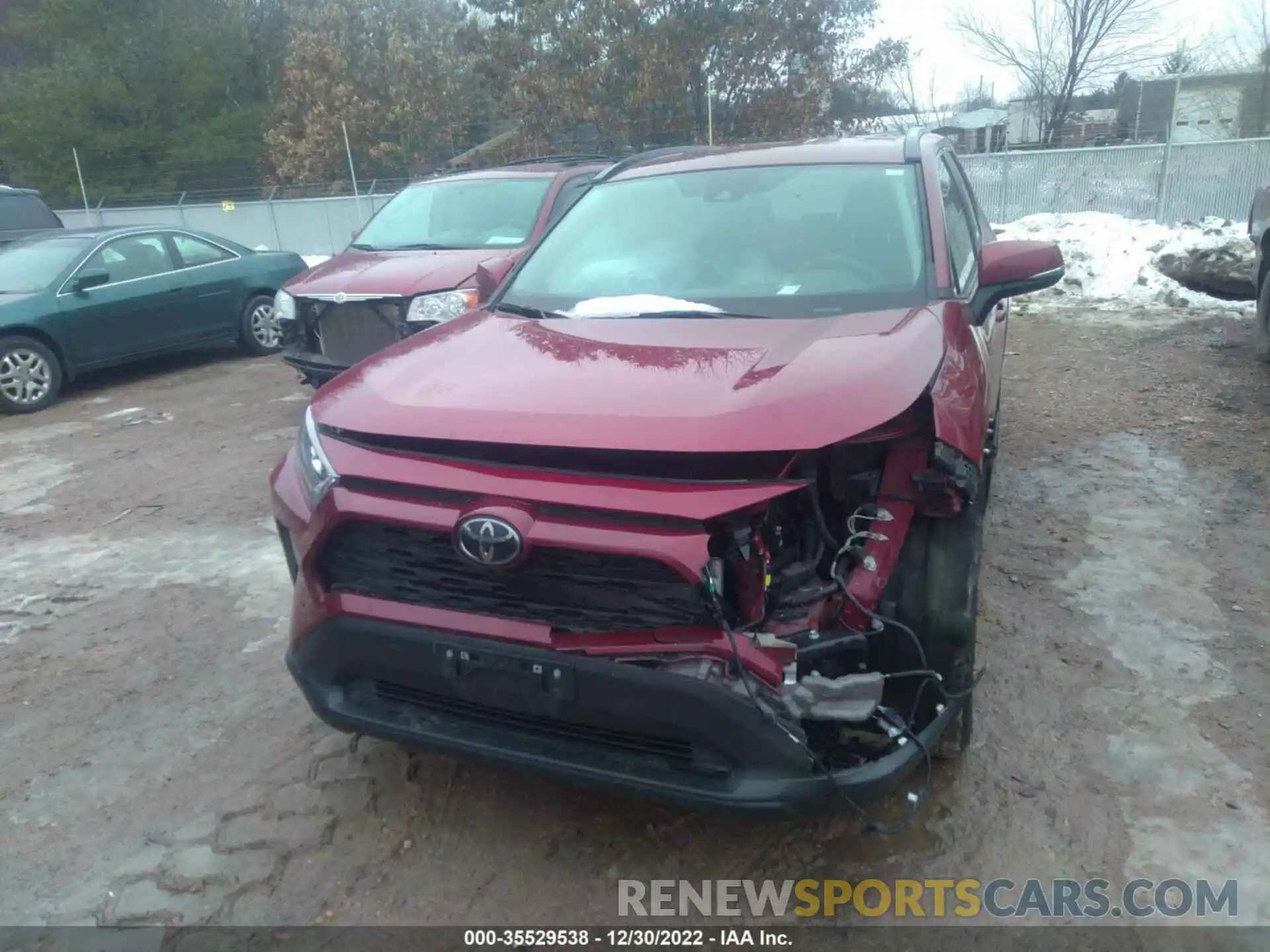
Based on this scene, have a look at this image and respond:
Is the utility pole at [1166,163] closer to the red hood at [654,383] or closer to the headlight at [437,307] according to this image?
the headlight at [437,307]

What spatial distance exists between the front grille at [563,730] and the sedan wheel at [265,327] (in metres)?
7.91

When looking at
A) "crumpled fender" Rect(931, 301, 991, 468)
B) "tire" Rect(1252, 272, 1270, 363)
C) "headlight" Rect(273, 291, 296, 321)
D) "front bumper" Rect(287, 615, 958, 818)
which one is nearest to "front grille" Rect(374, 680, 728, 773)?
"front bumper" Rect(287, 615, 958, 818)

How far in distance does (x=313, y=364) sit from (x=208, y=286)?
133 inches

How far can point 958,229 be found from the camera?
3871 millimetres

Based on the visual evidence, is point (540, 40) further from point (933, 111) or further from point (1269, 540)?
point (1269, 540)

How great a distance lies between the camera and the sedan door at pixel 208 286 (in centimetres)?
910

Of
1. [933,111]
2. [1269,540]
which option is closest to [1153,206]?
[933,111]

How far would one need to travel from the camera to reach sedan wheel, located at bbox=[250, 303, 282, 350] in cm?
966

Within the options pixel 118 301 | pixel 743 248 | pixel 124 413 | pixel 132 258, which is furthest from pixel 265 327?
pixel 743 248

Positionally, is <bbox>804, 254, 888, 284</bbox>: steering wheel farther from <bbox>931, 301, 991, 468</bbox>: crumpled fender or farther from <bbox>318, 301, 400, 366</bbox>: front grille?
<bbox>318, 301, 400, 366</bbox>: front grille

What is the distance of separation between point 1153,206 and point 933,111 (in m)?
9.52

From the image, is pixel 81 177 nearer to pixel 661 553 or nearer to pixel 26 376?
pixel 26 376

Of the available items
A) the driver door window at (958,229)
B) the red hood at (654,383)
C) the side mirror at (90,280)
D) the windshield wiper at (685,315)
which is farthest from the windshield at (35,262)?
the driver door window at (958,229)

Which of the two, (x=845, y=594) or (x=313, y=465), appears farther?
(x=313, y=465)
